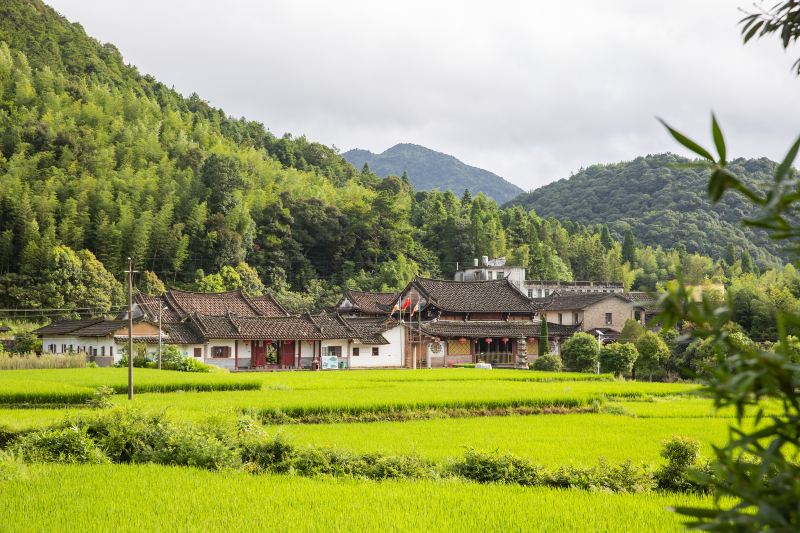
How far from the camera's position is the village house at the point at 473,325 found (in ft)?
147

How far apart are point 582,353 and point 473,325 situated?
37.3 ft

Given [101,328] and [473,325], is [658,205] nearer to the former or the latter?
[473,325]

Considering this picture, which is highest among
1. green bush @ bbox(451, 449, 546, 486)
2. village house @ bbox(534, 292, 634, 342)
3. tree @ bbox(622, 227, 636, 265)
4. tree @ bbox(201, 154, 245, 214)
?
tree @ bbox(201, 154, 245, 214)

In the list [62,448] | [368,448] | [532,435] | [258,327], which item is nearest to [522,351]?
[258,327]

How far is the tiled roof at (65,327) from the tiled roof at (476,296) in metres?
19.6

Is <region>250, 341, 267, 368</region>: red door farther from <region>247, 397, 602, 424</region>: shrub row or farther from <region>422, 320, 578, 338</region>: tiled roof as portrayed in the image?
<region>247, 397, 602, 424</region>: shrub row

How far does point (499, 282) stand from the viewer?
50.6m

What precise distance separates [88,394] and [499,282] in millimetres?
33611

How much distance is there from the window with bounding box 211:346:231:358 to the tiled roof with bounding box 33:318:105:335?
238 inches

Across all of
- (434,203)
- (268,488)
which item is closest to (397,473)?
(268,488)

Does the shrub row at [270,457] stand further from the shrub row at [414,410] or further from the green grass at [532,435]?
the shrub row at [414,410]

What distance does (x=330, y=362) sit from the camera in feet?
136

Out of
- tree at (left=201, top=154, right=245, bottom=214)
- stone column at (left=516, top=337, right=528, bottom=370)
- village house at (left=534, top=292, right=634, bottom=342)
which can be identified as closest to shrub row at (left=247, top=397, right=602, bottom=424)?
stone column at (left=516, top=337, right=528, bottom=370)

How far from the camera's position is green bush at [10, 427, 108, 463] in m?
11.6
